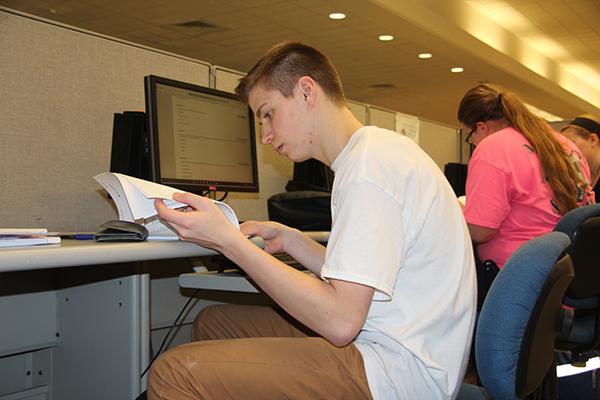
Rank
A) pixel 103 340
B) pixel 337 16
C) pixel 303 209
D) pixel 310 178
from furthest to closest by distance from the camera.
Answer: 1. pixel 337 16
2. pixel 310 178
3. pixel 303 209
4. pixel 103 340

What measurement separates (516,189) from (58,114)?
1.36 m

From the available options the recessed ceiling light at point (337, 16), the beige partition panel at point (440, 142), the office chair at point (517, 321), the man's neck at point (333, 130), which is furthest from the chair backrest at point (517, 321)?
the recessed ceiling light at point (337, 16)

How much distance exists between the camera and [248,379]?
91cm

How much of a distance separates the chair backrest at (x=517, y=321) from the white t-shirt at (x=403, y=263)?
5 centimetres

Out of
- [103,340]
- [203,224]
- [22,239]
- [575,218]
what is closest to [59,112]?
[103,340]

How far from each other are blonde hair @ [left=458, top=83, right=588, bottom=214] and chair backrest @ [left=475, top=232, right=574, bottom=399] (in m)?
0.96

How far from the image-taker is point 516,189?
190cm

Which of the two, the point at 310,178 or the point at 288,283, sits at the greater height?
the point at 310,178

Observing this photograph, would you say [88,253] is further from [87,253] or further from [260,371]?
[260,371]

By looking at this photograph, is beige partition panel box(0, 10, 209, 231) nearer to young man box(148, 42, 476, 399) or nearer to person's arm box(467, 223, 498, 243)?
young man box(148, 42, 476, 399)

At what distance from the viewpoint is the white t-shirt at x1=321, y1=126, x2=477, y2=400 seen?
901 mm

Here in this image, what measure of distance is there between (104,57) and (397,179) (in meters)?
1.15

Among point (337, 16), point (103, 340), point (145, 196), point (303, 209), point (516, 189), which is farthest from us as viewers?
point (337, 16)

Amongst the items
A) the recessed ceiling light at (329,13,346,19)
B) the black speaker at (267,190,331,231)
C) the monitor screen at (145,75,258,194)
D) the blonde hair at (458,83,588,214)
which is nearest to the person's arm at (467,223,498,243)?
Result: the blonde hair at (458,83,588,214)
